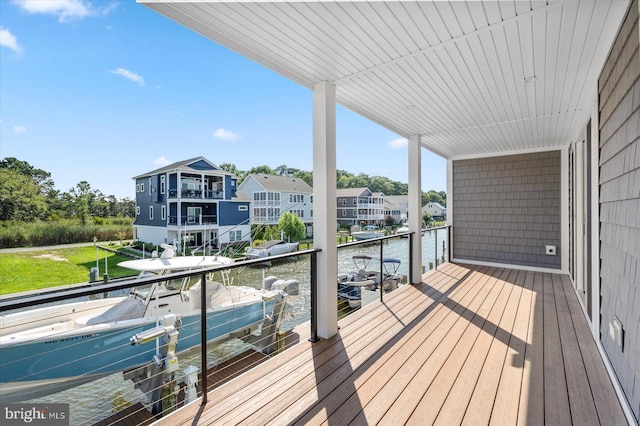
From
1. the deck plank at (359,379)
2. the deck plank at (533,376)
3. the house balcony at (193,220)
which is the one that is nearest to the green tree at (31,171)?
the house balcony at (193,220)

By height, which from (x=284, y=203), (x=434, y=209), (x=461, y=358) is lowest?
(x=461, y=358)

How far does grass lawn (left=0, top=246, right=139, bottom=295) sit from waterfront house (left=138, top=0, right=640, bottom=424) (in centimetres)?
973

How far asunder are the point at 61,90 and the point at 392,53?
1839cm

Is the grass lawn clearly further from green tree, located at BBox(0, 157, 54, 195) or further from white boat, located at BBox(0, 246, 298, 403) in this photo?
white boat, located at BBox(0, 246, 298, 403)

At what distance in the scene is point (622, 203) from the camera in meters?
1.67

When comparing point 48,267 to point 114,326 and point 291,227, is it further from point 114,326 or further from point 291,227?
point 291,227

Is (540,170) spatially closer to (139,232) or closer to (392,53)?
(392,53)

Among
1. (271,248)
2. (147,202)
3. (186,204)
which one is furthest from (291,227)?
(147,202)

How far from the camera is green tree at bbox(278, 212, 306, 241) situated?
18.6 metres

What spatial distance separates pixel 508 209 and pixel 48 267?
48.1 feet

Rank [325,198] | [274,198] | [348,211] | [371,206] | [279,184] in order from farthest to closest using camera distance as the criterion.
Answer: [371,206]
[348,211]
[279,184]
[274,198]
[325,198]

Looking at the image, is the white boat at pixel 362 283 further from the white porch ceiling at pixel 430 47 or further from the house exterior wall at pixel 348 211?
the house exterior wall at pixel 348 211

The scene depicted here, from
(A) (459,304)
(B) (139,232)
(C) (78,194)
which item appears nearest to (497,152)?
(A) (459,304)

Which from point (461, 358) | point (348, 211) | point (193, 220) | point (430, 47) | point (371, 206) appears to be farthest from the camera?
point (371, 206)
